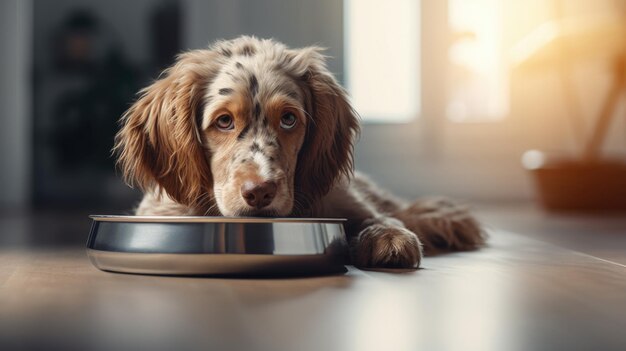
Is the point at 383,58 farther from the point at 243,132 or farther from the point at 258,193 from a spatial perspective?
the point at 258,193

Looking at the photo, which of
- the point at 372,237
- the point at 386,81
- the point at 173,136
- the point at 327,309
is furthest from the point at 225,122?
the point at 386,81

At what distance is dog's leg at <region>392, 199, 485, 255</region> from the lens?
2.68m

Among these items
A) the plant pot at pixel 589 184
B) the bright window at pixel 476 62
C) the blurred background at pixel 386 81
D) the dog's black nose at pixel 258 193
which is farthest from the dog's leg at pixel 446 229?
the bright window at pixel 476 62

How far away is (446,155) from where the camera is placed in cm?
687

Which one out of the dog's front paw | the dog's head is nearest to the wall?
the dog's head

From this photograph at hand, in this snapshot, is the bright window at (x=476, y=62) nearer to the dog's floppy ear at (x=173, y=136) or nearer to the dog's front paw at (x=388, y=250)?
the dog's floppy ear at (x=173, y=136)

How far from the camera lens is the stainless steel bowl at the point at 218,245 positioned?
166 centimetres

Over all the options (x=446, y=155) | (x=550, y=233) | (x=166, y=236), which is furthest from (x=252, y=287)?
(x=446, y=155)

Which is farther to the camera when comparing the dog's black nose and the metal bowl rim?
the dog's black nose

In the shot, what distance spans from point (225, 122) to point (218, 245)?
1.78ft

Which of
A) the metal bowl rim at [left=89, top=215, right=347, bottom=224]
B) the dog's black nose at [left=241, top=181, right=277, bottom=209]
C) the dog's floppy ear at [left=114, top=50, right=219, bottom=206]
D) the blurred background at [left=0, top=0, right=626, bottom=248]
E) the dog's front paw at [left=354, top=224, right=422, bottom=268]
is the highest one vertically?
the blurred background at [left=0, top=0, right=626, bottom=248]

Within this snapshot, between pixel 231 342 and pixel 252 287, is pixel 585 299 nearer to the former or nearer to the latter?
pixel 252 287

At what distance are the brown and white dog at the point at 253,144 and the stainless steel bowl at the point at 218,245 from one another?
Answer: 208mm

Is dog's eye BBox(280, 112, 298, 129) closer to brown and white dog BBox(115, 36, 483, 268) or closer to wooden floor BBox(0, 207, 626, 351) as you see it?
brown and white dog BBox(115, 36, 483, 268)
